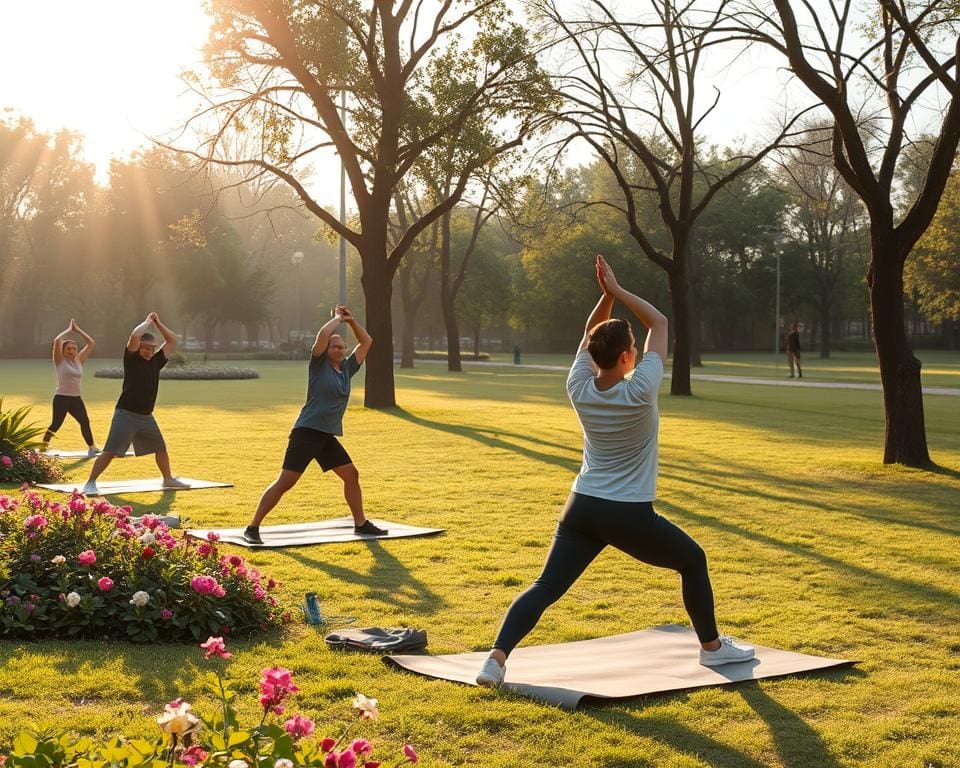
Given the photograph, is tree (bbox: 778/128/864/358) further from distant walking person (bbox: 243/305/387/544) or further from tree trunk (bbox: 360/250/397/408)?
distant walking person (bbox: 243/305/387/544)

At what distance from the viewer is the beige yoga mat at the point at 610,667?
5957 mm

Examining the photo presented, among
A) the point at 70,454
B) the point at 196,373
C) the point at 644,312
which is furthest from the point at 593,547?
the point at 196,373

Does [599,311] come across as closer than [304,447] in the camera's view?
Yes

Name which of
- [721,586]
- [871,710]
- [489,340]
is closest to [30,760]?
[871,710]

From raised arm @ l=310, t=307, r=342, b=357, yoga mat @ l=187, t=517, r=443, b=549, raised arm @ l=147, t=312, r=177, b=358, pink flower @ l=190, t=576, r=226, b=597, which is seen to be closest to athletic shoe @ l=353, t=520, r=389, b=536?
yoga mat @ l=187, t=517, r=443, b=549

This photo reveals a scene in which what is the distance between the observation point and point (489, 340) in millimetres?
108438

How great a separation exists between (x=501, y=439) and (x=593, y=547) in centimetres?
1487

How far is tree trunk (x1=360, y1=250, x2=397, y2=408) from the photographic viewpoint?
27562mm

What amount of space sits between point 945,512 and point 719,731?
26.6ft

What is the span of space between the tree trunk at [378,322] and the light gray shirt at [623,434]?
70.4 feet

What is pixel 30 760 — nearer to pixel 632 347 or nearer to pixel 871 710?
pixel 632 347

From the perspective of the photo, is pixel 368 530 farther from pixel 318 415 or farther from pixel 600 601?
pixel 600 601

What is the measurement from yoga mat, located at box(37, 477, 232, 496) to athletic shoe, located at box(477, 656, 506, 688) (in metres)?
8.28

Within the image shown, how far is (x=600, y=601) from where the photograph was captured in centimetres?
823
